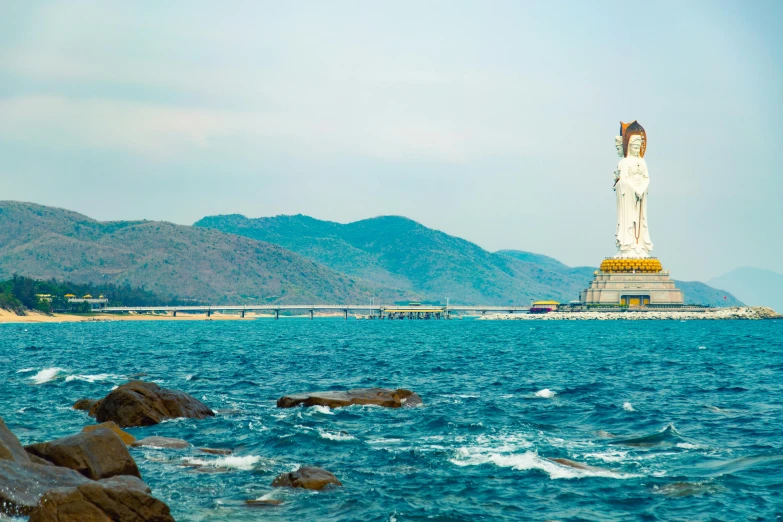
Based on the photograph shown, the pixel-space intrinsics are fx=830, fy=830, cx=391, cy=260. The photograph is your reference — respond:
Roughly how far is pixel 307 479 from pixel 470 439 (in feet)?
31.2

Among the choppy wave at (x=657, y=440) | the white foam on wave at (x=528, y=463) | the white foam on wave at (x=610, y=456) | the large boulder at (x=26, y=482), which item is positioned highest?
the large boulder at (x=26, y=482)

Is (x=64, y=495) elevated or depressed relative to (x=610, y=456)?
elevated

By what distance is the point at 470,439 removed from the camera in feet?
106

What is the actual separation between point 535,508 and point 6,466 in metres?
13.4

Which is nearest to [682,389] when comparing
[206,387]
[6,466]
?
[206,387]

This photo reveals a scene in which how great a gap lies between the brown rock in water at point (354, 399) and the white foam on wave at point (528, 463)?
1140 cm

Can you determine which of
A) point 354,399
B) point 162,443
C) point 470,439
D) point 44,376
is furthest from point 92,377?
point 470,439

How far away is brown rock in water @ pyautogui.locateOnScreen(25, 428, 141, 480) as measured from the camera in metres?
21.6

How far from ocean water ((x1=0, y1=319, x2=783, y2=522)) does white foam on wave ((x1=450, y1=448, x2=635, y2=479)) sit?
0.10 metres

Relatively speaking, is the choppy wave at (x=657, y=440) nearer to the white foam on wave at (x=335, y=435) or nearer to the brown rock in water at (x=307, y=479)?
the white foam on wave at (x=335, y=435)

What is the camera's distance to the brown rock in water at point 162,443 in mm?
30062

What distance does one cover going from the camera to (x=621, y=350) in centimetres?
8894

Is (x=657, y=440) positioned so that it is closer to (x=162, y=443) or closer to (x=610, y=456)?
(x=610, y=456)

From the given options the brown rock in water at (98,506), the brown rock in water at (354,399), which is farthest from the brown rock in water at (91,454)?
the brown rock in water at (354,399)
